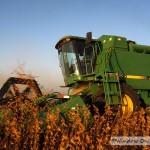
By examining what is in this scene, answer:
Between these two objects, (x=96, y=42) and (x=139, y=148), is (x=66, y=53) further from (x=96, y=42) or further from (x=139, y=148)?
(x=139, y=148)

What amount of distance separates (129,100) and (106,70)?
1.03 meters

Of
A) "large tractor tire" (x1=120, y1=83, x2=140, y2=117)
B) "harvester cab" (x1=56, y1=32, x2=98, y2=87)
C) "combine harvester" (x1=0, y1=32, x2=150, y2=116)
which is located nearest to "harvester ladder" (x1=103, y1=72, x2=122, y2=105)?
"combine harvester" (x1=0, y1=32, x2=150, y2=116)

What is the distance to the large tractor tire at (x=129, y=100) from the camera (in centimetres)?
724

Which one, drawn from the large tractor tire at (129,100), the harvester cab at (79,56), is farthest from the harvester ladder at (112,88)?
the harvester cab at (79,56)

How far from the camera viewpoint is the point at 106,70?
25.1 ft

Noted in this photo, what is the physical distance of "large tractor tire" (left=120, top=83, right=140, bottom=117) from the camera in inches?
285

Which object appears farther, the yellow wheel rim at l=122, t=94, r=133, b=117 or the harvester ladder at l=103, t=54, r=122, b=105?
the yellow wheel rim at l=122, t=94, r=133, b=117

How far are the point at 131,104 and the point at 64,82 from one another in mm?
2576

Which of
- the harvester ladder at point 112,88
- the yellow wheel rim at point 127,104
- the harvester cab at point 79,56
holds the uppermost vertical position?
the harvester cab at point 79,56

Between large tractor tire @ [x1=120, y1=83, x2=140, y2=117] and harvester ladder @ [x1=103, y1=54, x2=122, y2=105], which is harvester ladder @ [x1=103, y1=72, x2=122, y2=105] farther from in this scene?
large tractor tire @ [x1=120, y1=83, x2=140, y2=117]

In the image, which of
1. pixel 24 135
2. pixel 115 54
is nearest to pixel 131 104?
pixel 115 54

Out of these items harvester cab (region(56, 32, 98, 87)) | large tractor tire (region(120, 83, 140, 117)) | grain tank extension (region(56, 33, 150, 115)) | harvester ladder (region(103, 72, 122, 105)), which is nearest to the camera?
harvester ladder (region(103, 72, 122, 105))

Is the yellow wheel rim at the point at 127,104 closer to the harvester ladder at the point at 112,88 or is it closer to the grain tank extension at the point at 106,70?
the grain tank extension at the point at 106,70

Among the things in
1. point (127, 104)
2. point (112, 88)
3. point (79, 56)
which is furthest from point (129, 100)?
point (79, 56)
